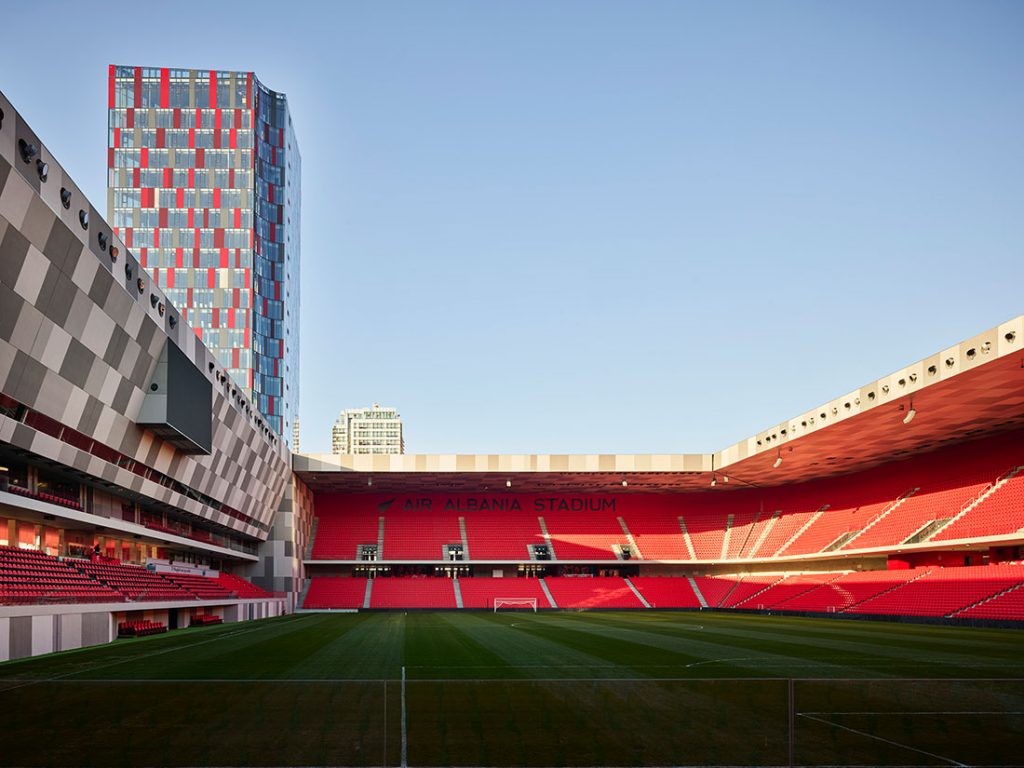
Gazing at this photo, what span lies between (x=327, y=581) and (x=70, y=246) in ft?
162

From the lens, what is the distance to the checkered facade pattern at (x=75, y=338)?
19656 millimetres

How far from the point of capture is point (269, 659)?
23.4 m

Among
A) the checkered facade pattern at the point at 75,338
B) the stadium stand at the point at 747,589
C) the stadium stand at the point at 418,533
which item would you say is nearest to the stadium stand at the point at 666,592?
the stadium stand at the point at 747,589

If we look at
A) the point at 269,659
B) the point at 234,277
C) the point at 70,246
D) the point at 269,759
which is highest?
the point at 234,277

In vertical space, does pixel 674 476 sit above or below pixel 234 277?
below

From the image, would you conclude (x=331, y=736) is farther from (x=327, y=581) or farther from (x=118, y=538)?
(x=327, y=581)

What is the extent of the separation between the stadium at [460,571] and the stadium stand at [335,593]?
0.23 metres

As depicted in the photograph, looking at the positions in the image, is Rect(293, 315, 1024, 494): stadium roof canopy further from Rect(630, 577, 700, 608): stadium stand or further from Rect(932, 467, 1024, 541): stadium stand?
Rect(630, 577, 700, 608): stadium stand

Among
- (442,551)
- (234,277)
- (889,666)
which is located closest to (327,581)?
(442,551)

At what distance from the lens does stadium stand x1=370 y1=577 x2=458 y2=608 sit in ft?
211

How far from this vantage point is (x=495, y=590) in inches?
2635

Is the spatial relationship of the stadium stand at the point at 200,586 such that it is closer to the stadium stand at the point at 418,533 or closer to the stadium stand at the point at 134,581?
the stadium stand at the point at 134,581

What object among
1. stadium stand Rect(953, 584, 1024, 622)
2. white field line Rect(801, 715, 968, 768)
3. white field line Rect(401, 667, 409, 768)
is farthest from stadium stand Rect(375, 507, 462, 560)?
white field line Rect(801, 715, 968, 768)

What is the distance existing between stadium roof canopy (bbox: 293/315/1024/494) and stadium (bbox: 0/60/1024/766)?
25 cm
